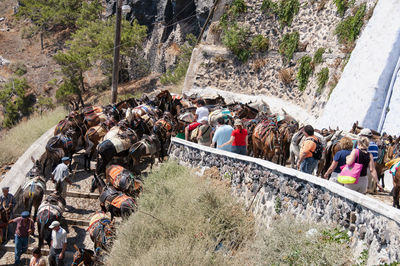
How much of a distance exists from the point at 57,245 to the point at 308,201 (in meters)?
5.87

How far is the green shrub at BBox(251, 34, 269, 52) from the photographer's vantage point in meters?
22.5

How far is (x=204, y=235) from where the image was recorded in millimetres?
7656

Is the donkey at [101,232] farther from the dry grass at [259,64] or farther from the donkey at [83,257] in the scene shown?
the dry grass at [259,64]

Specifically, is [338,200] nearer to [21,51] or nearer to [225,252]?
[225,252]

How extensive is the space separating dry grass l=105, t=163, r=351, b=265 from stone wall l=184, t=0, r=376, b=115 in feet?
32.4

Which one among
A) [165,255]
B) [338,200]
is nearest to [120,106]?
[165,255]

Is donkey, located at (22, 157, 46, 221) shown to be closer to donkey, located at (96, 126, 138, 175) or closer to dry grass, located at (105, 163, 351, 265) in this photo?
donkey, located at (96, 126, 138, 175)

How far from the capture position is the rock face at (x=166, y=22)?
32.9 m

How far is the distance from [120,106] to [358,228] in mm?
12265

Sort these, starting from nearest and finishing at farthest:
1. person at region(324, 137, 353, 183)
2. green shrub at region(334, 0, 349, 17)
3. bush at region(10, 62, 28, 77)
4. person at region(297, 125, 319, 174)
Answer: person at region(324, 137, 353, 183) < person at region(297, 125, 319, 174) < green shrub at region(334, 0, 349, 17) < bush at region(10, 62, 28, 77)

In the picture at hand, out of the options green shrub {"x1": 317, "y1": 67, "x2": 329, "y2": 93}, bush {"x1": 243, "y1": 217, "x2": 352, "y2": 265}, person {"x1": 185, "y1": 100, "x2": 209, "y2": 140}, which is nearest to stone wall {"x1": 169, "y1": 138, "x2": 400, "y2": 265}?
bush {"x1": 243, "y1": 217, "x2": 352, "y2": 265}

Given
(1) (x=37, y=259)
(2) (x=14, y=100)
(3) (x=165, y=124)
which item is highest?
(3) (x=165, y=124)

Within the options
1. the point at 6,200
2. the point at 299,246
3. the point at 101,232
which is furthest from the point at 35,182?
the point at 299,246

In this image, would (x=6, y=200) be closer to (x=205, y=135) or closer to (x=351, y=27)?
(x=205, y=135)
